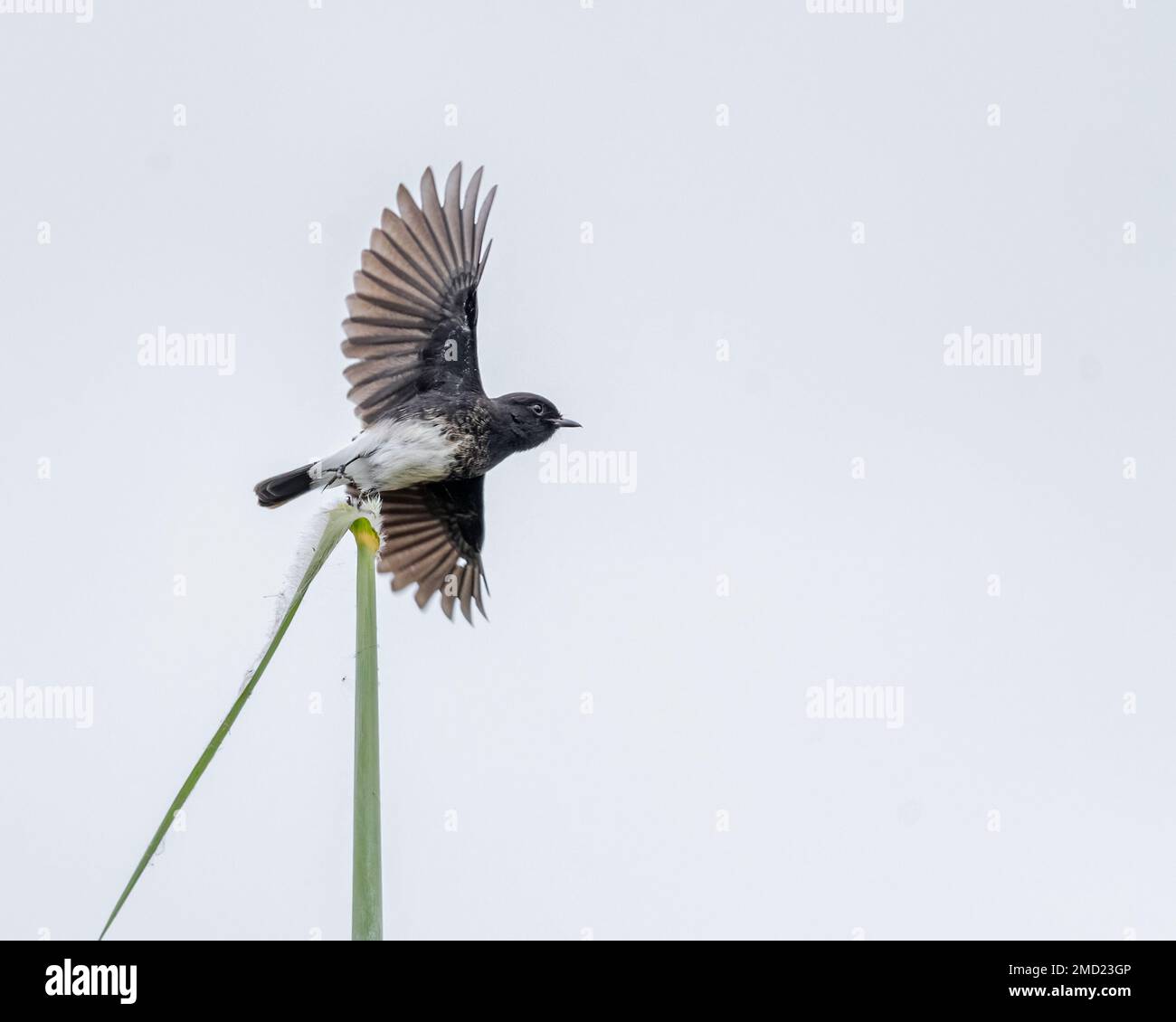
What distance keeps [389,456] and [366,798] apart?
→ 4.49 metres

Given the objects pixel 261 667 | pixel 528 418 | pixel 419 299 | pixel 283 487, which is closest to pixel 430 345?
pixel 419 299

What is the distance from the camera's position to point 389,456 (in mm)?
6266

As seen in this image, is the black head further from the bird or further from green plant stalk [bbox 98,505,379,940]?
green plant stalk [bbox 98,505,379,940]

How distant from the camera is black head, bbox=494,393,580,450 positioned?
22.0ft

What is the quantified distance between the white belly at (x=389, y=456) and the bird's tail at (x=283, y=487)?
0.15ft

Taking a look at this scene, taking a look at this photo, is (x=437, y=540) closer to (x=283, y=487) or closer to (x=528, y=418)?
(x=528, y=418)

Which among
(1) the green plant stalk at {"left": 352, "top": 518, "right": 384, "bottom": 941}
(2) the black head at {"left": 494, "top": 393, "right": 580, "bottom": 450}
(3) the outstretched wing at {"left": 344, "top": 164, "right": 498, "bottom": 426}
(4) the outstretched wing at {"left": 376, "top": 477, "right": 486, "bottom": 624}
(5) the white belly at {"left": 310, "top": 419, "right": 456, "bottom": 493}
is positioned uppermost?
(3) the outstretched wing at {"left": 344, "top": 164, "right": 498, "bottom": 426}

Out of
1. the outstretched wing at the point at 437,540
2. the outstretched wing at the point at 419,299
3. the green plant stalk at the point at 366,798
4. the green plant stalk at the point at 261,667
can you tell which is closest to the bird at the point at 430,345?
the outstretched wing at the point at 419,299

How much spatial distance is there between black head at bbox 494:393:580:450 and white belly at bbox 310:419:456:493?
0.40 meters

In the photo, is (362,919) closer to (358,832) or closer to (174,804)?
(358,832)

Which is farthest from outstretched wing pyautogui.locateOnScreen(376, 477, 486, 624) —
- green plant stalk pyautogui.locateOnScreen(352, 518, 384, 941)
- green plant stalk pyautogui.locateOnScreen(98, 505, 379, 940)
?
green plant stalk pyautogui.locateOnScreen(352, 518, 384, 941)

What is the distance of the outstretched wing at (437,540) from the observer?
7.29 meters

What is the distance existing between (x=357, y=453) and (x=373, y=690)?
441 centimetres

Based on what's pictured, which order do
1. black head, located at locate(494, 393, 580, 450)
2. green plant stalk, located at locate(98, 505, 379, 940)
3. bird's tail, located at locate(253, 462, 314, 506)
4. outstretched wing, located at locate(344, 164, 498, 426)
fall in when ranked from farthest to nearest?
black head, located at locate(494, 393, 580, 450), outstretched wing, located at locate(344, 164, 498, 426), bird's tail, located at locate(253, 462, 314, 506), green plant stalk, located at locate(98, 505, 379, 940)
